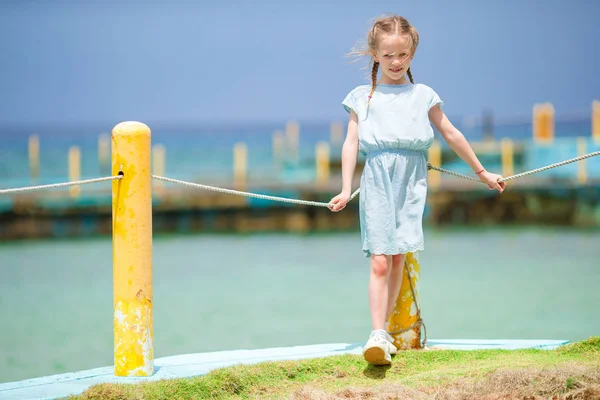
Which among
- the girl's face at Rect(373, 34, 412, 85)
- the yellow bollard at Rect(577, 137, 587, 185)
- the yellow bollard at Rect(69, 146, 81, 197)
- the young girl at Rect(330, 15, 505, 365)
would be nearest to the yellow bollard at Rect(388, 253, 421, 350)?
the young girl at Rect(330, 15, 505, 365)

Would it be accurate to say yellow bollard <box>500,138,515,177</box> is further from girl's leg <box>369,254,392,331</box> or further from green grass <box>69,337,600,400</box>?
girl's leg <box>369,254,392,331</box>

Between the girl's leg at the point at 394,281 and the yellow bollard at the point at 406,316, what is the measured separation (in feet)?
0.30

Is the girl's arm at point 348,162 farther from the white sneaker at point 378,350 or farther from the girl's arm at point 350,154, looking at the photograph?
the white sneaker at point 378,350

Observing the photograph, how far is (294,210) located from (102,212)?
3675 millimetres

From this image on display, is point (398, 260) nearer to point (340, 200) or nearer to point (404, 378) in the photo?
point (340, 200)

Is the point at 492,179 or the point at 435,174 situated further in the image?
the point at 435,174

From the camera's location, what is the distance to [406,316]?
366 cm

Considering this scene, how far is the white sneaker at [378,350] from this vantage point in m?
3.15

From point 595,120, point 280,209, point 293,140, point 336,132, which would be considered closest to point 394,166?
point 280,209

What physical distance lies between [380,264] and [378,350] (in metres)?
0.37

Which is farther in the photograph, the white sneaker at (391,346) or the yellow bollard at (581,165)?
the yellow bollard at (581,165)

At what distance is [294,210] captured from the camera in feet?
53.5

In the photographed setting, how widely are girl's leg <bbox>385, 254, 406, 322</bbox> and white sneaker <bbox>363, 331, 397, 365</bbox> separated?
261 millimetres

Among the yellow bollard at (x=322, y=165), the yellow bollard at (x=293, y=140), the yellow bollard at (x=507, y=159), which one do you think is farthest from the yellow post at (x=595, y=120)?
the yellow bollard at (x=293, y=140)
